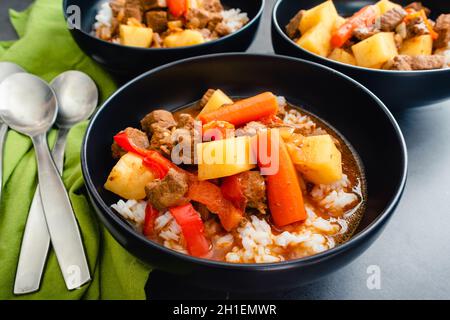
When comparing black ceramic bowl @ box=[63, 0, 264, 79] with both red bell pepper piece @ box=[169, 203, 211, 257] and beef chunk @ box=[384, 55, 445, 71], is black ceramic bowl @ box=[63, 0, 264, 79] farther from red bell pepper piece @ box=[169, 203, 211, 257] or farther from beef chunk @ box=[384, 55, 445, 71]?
red bell pepper piece @ box=[169, 203, 211, 257]

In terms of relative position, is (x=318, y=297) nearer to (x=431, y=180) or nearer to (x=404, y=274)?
(x=404, y=274)

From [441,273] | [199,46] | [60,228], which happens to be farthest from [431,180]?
[60,228]

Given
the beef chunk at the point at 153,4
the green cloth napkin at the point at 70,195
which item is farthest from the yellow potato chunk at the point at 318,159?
the beef chunk at the point at 153,4

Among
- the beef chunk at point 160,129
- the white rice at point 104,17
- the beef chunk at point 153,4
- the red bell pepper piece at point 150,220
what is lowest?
the red bell pepper piece at point 150,220

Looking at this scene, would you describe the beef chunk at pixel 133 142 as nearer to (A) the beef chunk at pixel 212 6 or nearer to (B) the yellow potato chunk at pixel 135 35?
(B) the yellow potato chunk at pixel 135 35

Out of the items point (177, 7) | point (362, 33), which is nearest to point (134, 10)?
point (177, 7)

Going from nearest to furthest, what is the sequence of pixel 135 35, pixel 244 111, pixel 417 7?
pixel 244 111
pixel 135 35
pixel 417 7

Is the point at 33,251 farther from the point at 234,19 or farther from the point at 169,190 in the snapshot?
the point at 234,19
